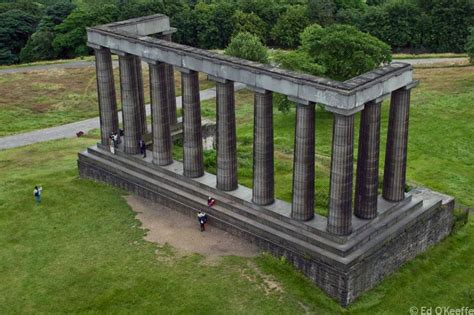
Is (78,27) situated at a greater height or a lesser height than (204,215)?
greater

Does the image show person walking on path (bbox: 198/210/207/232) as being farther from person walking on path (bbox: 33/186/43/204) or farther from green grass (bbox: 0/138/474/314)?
person walking on path (bbox: 33/186/43/204)

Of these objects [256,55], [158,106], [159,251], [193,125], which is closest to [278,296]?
[159,251]

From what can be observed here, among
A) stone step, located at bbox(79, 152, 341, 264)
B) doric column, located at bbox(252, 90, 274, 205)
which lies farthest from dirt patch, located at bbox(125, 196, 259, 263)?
doric column, located at bbox(252, 90, 274, 205)

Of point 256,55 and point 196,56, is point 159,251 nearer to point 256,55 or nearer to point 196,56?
point 196,56

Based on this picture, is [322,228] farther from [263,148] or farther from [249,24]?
[249,24]

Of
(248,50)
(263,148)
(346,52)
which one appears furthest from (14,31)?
(263,148)

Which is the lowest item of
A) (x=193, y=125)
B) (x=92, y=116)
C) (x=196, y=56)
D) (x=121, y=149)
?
(x=92, y=116)

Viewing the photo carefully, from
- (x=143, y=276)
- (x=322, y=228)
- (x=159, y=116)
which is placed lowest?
(x=143, y=276)
